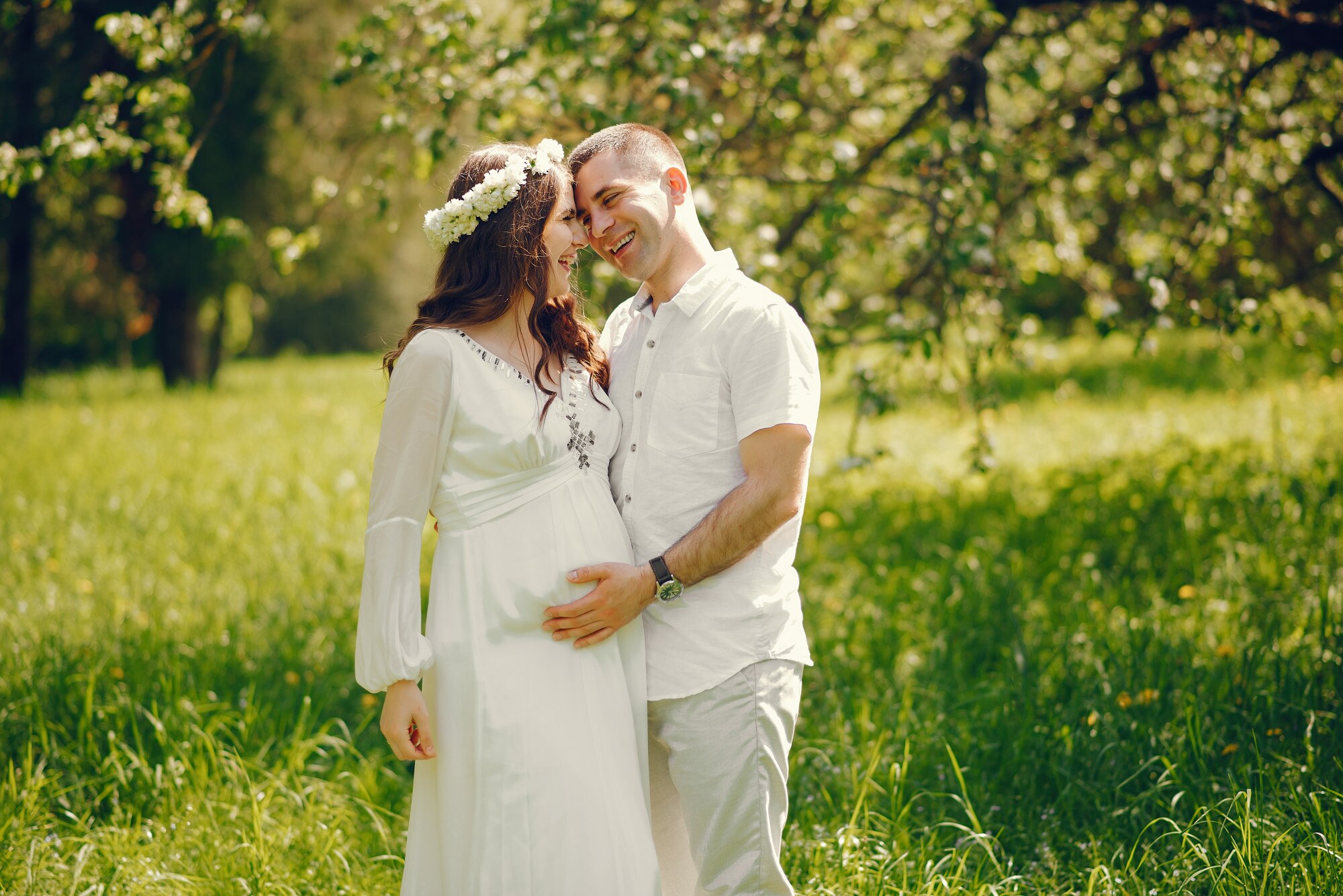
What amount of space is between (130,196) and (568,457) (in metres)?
13.2

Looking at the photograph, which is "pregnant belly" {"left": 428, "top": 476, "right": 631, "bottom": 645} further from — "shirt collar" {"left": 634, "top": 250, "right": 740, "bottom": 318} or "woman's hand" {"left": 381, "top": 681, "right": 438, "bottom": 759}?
"shirt collar" {"left": 634, "top": 250, "right": 740, "bottom": 318}

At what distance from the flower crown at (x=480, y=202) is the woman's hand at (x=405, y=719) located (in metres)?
1.04

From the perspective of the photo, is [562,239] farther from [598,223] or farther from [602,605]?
[602,605]

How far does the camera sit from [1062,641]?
3.90m

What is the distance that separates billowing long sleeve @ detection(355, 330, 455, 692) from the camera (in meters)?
2.13

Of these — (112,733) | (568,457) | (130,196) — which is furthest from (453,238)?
(130,196)

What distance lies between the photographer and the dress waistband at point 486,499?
2.23 metres

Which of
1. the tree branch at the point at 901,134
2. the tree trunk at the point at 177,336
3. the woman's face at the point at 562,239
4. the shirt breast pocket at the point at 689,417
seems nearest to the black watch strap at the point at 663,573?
the shirt breast pocket at the point at 689,417

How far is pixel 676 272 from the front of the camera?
2.53 metres

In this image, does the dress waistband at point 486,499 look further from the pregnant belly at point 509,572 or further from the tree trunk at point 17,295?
the tree trunk at point 17,295

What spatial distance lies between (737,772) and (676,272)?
3.98 ft

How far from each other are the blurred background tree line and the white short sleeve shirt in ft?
2.92

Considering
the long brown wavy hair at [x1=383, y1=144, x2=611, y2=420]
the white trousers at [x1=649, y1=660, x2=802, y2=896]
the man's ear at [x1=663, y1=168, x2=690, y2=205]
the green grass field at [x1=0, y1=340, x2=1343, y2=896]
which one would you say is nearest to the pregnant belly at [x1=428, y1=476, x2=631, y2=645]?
the long brown wavy hair at [x1=383, y1=144, x2=611, y2=420]

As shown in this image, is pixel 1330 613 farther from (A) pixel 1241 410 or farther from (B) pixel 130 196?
(B) pixel 130 196
